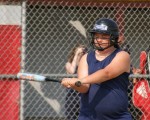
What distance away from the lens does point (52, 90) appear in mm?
8094

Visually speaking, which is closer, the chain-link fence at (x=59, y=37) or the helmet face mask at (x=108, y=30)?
the helmet face mask at (x=108, y=30)

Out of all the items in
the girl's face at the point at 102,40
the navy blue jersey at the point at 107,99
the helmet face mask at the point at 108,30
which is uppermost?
the helmet face mask at the point at 108,30

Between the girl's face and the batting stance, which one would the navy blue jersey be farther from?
the girl's face

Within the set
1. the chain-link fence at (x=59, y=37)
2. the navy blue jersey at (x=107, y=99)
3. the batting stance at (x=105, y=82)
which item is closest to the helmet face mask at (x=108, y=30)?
the batting stance at (x=105, y=82)

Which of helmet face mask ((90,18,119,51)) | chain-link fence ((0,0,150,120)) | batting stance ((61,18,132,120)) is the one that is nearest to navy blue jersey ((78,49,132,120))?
batting stance ((61,18,132,120))

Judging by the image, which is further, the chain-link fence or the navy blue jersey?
the chain-link fence

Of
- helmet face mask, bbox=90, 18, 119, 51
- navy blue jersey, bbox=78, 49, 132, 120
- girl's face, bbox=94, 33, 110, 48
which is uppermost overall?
helmet face mask, bbox=90, 18, 119, 51

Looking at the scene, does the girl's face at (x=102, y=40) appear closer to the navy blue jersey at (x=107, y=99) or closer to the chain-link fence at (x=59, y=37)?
the navy blue jersey at (x=107, y=99)

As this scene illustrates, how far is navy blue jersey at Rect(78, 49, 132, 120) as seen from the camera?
407cm

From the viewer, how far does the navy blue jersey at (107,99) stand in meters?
4.07

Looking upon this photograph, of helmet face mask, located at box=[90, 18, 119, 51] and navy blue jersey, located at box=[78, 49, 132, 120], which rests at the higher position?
helmet face mask, located at box=[90, 18, 119, 51]

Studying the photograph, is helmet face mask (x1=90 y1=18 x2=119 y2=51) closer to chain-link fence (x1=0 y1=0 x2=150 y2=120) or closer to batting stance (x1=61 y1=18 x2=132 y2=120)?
batting stance (x1=61 y1=18 x2=132 y2=120)

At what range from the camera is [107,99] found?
407 cm

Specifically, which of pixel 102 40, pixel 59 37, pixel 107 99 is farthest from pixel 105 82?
pixel 59 37
